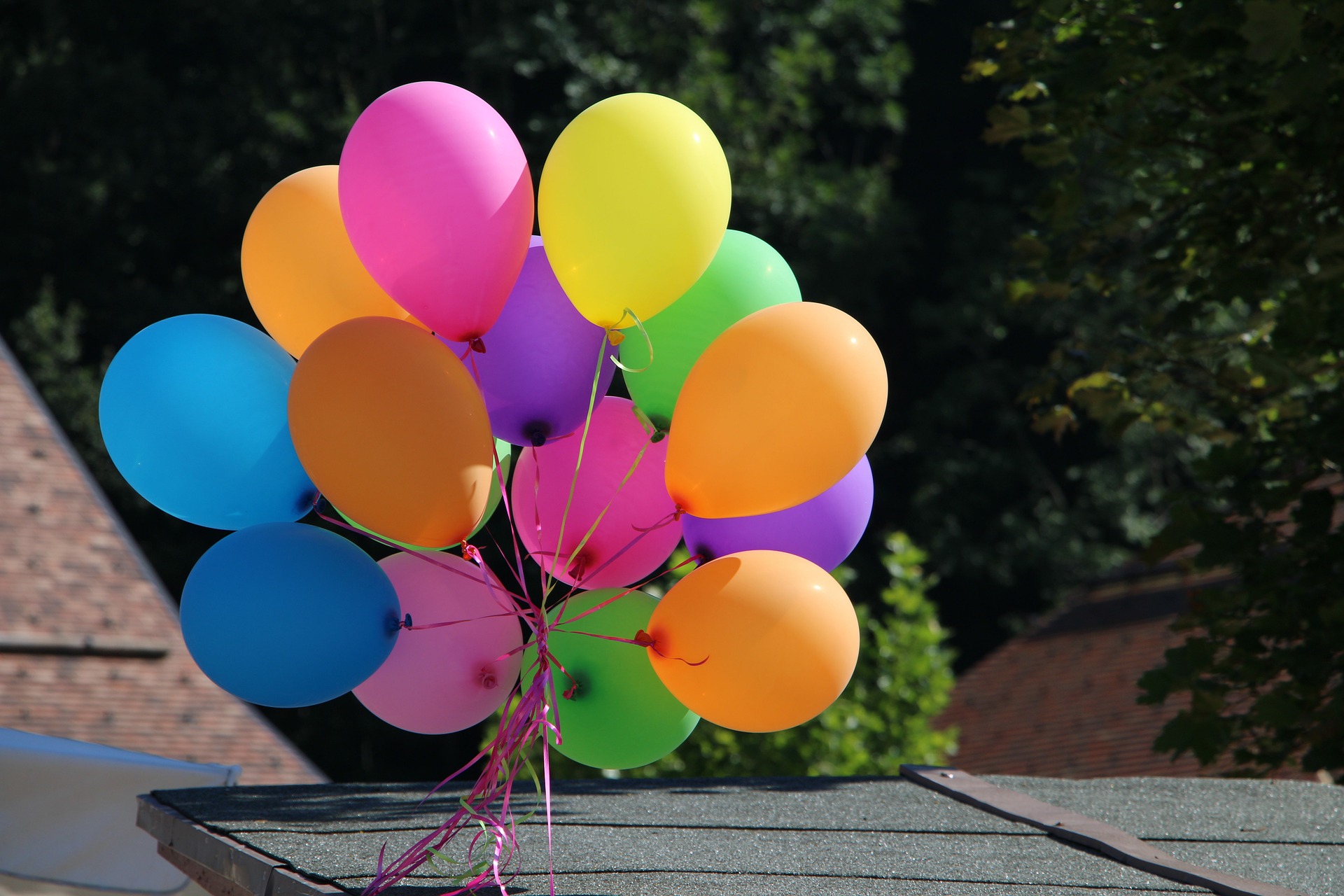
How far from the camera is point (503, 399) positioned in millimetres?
2941

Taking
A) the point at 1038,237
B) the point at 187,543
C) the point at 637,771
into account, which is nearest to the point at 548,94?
the point at 187,543

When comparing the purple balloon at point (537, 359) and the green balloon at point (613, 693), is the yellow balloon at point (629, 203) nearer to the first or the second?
the purple balloon at point (537, 359)

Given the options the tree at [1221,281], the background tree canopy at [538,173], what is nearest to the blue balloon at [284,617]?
the tree at [1221,281]

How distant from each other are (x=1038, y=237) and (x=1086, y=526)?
14.8m

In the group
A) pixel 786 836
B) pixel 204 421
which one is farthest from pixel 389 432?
pixel 786 836

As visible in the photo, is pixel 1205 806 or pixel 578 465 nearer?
pixel 578 465

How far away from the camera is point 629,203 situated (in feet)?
8.84

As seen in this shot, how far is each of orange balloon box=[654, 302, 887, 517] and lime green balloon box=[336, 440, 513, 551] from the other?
0.43 metres

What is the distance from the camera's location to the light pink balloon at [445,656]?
2.96 metres

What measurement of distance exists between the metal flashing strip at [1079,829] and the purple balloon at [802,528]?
109cm

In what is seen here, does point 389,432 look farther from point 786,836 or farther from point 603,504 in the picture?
point 786,836

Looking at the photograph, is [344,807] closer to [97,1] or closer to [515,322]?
[515,322]

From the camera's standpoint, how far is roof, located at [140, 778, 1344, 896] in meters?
2.85

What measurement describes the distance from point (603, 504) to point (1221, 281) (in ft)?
11.0
